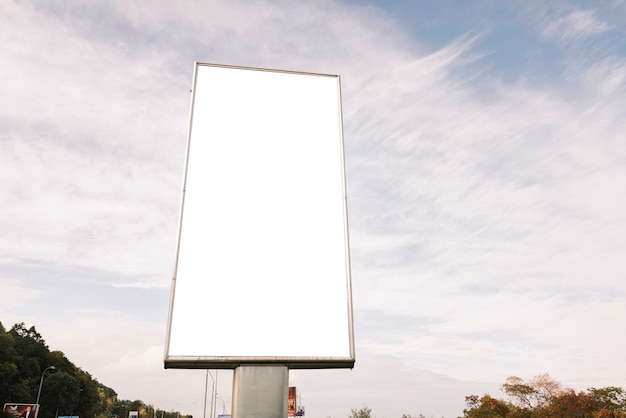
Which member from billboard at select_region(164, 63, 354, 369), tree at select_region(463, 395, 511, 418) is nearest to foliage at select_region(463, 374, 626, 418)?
tree at select_region(463, 395, 511, 418)

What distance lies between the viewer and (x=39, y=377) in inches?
2511

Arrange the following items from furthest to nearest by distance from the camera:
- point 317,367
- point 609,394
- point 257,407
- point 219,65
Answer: point 609,394, point 219,65, point 317,367, point 257,407

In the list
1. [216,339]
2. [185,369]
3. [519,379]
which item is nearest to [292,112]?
[216,339]

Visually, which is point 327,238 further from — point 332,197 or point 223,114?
point 223,114

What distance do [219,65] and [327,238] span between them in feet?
18.1

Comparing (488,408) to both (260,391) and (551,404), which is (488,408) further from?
(260,391)

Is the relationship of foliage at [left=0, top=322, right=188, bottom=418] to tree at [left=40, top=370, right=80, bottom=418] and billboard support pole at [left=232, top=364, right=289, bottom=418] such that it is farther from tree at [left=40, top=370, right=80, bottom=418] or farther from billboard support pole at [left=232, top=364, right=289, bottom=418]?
billboard support pole at [left=232, top=364, right=289, bottom=418]

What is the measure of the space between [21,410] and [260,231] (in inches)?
2079

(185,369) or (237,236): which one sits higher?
(237,236)

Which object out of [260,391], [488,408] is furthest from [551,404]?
[260,391]

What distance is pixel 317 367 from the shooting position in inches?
393

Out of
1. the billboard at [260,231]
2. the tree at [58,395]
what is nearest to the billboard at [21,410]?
the tree at [58,395]

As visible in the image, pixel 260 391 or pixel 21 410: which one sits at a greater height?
pixel 260 391

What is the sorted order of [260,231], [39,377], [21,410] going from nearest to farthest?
[260,231] < [21,410] < [39,377]
